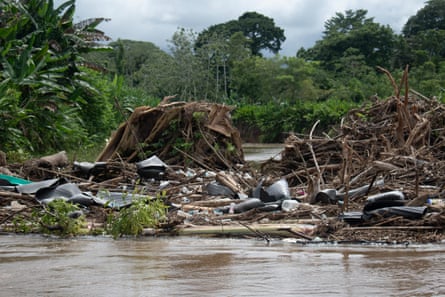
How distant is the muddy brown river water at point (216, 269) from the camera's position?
13.5 feet

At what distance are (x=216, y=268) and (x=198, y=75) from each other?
43847 millimetres

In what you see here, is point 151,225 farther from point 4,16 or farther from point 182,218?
point 4,16

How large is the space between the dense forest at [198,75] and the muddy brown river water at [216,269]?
4455 mm

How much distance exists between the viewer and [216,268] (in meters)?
4.89

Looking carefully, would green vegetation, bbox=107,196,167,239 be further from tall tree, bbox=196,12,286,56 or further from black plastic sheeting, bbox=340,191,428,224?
tall tree, bbox=196,12,286,56

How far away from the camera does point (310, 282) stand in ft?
14.1

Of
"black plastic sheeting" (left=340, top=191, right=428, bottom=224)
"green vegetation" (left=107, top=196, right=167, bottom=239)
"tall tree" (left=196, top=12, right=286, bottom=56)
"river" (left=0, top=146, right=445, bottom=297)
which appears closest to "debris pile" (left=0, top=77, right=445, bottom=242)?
"black plastic sheeting" (left=340, top=191, right=428, bottom=224)

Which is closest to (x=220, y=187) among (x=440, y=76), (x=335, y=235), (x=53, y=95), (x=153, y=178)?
(x=153, y=178)

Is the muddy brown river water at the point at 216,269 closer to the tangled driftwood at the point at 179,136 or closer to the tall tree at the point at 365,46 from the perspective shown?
the tangled driftwood at the point at 179,136

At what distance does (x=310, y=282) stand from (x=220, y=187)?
14.6ft

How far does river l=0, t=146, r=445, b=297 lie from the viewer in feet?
13.5

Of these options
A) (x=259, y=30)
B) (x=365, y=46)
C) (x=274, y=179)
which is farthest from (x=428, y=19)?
(x=274, y=179)

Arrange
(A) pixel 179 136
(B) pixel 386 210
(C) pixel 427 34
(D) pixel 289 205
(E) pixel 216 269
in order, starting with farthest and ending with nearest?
(C) pixel 427 34, (A) pixel 179 136, (D) pixel 289 205, (B) pixel 386 210, (E) pixel 216 269

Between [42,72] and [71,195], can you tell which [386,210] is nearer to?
[71,195]
